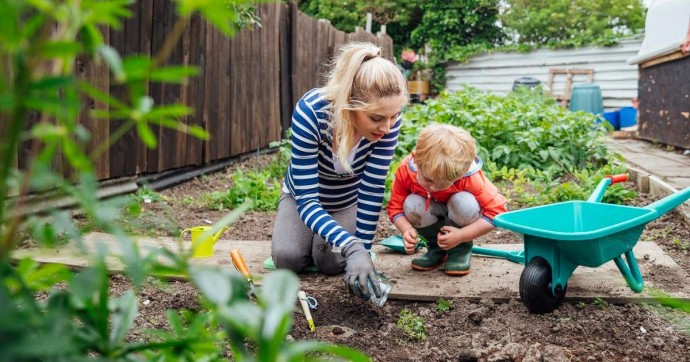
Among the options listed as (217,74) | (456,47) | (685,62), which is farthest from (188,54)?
(456,47)

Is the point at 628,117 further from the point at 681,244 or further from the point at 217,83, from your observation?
the point at 681,244

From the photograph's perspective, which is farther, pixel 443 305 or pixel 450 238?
pixel 450 238

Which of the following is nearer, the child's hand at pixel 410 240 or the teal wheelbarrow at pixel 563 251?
the teal wheelbarrow at pixel 563 251

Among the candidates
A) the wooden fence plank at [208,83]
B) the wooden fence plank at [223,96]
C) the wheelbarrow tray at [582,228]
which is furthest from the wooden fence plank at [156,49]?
the wheelbarrow tray at [582,228]

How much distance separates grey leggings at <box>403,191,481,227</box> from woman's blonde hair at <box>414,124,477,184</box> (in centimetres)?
14

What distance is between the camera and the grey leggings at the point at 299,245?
9.48 ft

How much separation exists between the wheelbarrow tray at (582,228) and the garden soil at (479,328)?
0.73 feet

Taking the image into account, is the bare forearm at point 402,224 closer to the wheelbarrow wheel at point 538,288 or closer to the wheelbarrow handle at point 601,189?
the wheelbarrow wheel at point 538,288

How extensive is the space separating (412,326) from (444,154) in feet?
2.16

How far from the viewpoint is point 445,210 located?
2885 millimetres

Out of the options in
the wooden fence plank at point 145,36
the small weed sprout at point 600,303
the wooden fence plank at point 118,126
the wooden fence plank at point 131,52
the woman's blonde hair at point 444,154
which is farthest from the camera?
the wooden fence plank at point 145,36

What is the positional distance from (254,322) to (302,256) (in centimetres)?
250

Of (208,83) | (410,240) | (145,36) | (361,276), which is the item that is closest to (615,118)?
(208,83)

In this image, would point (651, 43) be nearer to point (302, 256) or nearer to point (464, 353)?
point (302, 256)
